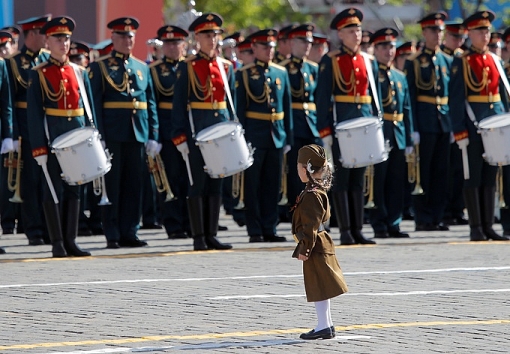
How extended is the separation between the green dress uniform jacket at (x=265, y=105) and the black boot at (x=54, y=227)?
8.24 feet

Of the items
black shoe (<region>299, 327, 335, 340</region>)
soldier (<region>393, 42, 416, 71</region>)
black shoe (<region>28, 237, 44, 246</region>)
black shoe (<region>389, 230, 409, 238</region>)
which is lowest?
black shoe (<region>299, 327, 335, 340</region>)

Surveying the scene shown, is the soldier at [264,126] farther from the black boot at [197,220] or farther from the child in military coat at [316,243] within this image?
the child in military coat at [316,243]

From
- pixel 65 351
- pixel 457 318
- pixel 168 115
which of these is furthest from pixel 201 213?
pixel 65 351

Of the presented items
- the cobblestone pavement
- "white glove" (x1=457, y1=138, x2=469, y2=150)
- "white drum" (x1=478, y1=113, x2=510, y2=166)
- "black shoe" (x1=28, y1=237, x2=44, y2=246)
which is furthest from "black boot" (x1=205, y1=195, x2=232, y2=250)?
"white drum" (x1=478, y1=113, x2=510, y2=166)

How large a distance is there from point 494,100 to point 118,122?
372cm

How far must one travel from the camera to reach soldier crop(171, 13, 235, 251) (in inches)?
544

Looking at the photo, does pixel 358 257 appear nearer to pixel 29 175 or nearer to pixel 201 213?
pixel 201 213

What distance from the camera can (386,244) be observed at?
14570mm

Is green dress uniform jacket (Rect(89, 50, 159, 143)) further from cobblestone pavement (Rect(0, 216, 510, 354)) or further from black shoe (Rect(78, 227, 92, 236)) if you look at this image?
black shoe (Rect(78, 227, 92, 236))

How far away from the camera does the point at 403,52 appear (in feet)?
59.5

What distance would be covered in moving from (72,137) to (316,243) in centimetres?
444

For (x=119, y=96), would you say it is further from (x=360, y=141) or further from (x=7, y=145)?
(x=360, y=141)

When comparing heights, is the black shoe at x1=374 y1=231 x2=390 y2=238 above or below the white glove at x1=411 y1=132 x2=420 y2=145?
below

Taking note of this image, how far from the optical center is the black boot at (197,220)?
45.5ft
